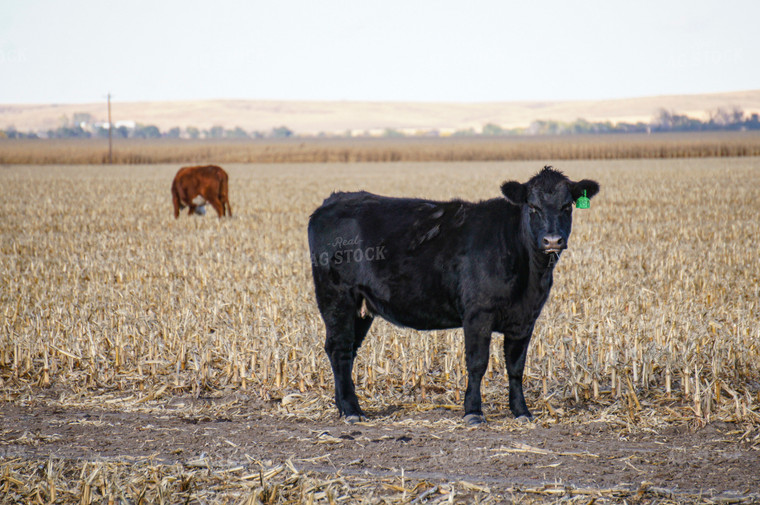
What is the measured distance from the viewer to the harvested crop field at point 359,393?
14.9 feet

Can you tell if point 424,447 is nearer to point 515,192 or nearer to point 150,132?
point 515,192

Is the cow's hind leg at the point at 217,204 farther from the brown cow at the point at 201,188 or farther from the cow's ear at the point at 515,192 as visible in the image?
the cow's ear at the point at 515,192

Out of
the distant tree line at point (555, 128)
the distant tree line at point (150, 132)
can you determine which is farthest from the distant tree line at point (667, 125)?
the distant tree line at point (150, 132)

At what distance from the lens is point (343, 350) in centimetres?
606

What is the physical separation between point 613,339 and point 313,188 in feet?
83.9

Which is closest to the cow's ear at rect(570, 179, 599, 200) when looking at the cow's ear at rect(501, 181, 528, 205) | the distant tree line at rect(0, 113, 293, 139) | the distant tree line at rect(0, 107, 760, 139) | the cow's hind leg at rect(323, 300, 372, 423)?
the cow's ear at rect(501, 181, 528, 205)

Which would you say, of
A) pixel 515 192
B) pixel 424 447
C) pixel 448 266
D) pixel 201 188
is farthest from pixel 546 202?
pixel 201 188

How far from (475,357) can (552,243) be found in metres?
1.00

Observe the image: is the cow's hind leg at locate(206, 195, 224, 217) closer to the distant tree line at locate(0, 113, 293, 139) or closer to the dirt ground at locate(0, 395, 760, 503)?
the dirt ground at locate(0, 395, 760, 503)

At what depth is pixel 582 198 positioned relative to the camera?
554 centimetres

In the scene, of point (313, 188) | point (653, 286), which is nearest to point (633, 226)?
point (653, 286)

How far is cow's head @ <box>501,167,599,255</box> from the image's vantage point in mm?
5277

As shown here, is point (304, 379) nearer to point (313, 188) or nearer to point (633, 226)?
point (633, 226)

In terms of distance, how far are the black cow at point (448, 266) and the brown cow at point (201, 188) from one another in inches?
564
